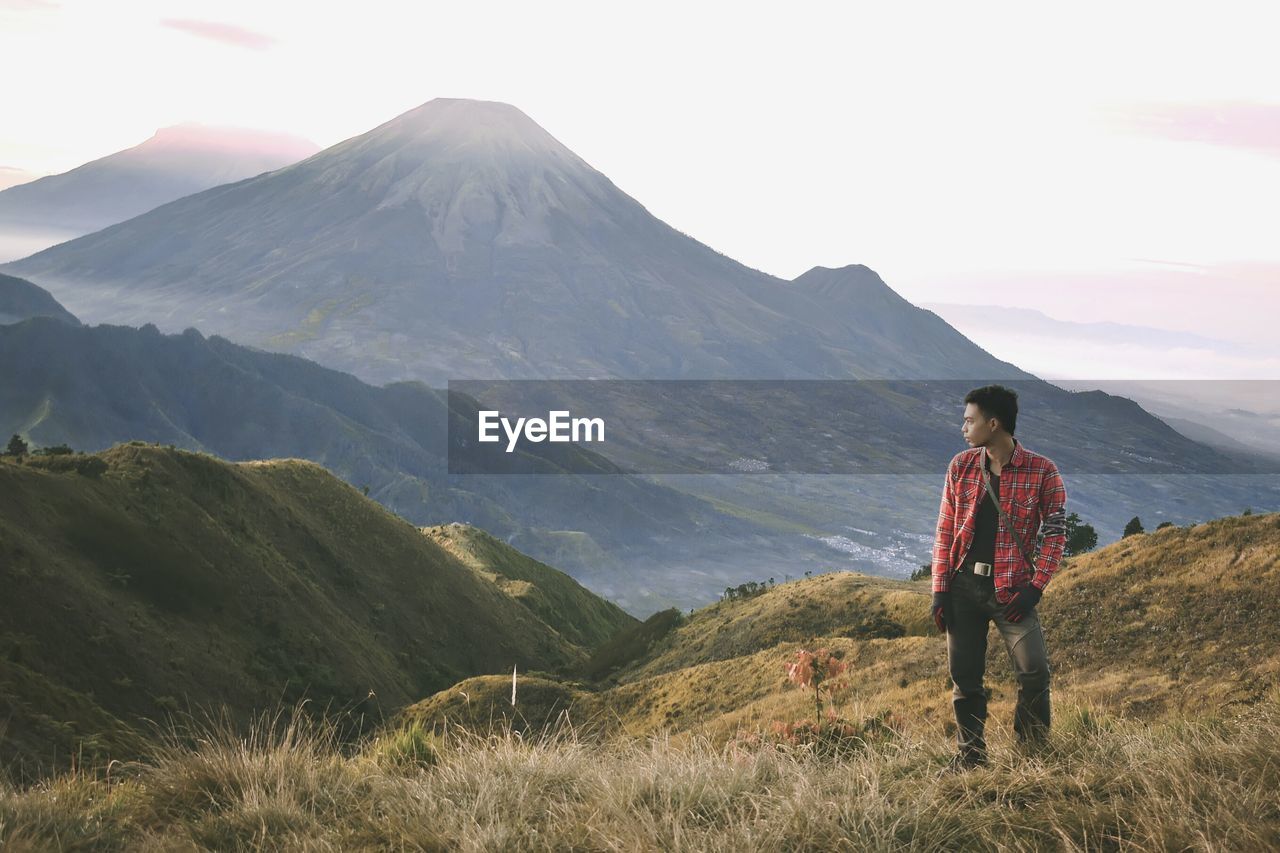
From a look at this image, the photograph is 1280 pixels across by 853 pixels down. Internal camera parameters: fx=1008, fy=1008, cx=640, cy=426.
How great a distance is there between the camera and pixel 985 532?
779 centimetres

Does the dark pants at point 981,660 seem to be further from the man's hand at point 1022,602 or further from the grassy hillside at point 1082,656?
the grassy hillside at point 1082,656

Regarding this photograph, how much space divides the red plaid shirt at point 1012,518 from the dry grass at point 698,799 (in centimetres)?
132

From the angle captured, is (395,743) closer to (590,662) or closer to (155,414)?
(590,662)

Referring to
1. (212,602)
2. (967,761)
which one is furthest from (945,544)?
(212,602)

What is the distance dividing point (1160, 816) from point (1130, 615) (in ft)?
67.4

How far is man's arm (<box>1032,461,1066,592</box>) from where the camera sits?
752 cm

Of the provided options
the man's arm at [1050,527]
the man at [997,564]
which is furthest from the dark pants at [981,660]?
the man's arm at [1050,527]

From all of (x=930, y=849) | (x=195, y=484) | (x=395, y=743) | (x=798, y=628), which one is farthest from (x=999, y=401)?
(x=195, y=484)

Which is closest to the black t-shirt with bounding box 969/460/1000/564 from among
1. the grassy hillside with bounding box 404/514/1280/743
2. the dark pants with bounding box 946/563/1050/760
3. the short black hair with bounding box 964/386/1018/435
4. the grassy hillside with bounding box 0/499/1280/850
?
the dark pants with bounding box 946/563/1050/760

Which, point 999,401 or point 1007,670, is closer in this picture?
point 999,401

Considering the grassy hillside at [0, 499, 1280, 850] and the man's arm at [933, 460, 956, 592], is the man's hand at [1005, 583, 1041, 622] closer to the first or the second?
the man's arm at [933, 460, 956, 592]

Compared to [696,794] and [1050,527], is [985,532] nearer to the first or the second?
[1050,527]

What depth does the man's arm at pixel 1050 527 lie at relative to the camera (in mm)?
7520

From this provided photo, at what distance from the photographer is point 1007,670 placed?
22.8 metres
